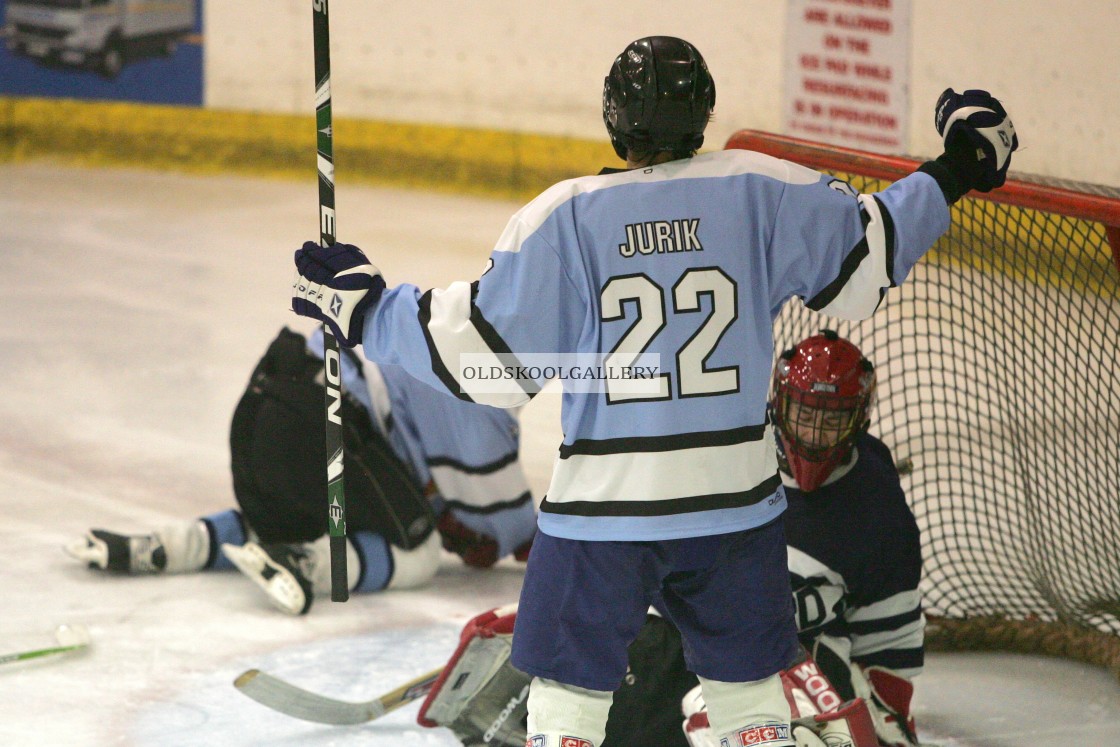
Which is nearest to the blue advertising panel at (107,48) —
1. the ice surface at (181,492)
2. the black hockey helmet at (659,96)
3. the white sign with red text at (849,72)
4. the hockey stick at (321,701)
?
the ice surface at (181,492)

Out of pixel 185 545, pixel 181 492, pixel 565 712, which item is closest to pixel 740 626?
pixel 565 712

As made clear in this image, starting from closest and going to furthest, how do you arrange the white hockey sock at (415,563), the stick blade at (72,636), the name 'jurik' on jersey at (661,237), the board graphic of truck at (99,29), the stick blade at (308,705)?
the name 'jurik' on jersey at (661,237) → the stick blade at (308,705) → the stick blade at (72,636) → the white hockey sock at (415,563) → the board graphic of truck at (99,29)

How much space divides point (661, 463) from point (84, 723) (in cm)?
120

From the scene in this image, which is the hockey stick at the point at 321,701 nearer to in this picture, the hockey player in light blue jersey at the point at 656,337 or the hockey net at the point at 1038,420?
the hockey player in light blue jersey at the point at 656,337

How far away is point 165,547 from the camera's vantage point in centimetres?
302

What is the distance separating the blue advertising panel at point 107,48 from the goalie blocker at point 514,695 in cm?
579

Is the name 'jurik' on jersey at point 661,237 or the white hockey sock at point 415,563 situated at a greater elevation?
the name 'jurik' on jersey at point 661,237

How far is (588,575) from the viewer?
1.76 metres

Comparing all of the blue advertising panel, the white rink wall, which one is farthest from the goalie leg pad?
the blue advertising panel

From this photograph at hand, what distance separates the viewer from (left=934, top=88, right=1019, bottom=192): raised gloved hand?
1.82 meters

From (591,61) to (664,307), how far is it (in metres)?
5.04

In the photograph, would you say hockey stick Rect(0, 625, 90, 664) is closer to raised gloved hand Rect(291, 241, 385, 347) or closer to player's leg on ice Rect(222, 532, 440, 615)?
player's leg on ice Rect(222, 532, 440, 615)

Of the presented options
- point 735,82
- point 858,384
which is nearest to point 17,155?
point 735,82

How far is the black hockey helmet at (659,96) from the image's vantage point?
5.63 feet
